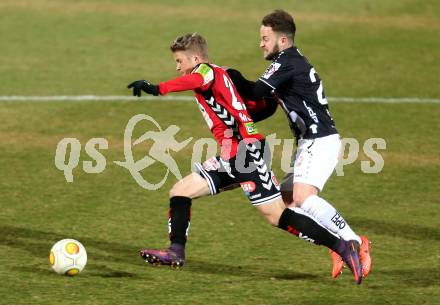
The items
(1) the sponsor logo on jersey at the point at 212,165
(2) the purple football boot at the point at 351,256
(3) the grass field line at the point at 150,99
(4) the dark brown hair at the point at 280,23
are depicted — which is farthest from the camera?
(3) the grass field line at the point at 150,99

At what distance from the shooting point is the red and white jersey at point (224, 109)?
8.21 metres

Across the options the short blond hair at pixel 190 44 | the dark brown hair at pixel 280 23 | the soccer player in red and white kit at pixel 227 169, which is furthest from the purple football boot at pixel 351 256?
the short blond hair at pixel 190 44

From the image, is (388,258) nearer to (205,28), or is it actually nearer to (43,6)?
(205,28)

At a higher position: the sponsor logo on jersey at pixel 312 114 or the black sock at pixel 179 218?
the sponsor logo on jersey at pixel 312 114

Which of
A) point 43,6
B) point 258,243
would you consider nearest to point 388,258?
point 258,243

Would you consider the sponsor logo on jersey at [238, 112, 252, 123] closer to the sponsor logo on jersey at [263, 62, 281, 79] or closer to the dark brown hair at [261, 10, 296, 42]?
the sponsor logo on jersey at [263, 62, 281, 79]

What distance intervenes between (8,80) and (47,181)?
499 centimetres

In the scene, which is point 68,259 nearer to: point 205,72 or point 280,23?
point 205,72

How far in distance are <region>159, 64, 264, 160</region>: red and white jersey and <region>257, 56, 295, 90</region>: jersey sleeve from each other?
0.88ft

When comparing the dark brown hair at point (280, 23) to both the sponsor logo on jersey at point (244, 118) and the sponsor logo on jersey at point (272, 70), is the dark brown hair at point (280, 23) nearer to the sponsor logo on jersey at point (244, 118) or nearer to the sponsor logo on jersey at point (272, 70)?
the sponsor logo on jersey at point (272, 70)

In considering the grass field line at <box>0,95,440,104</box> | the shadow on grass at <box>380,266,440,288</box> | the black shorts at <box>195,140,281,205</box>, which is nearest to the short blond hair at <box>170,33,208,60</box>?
the black shorts at <box>195,140,281,205</box>

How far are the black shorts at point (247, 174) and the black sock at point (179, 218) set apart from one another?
23 centimetres

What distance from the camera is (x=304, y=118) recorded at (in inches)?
332

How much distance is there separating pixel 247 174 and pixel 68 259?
150 cm
